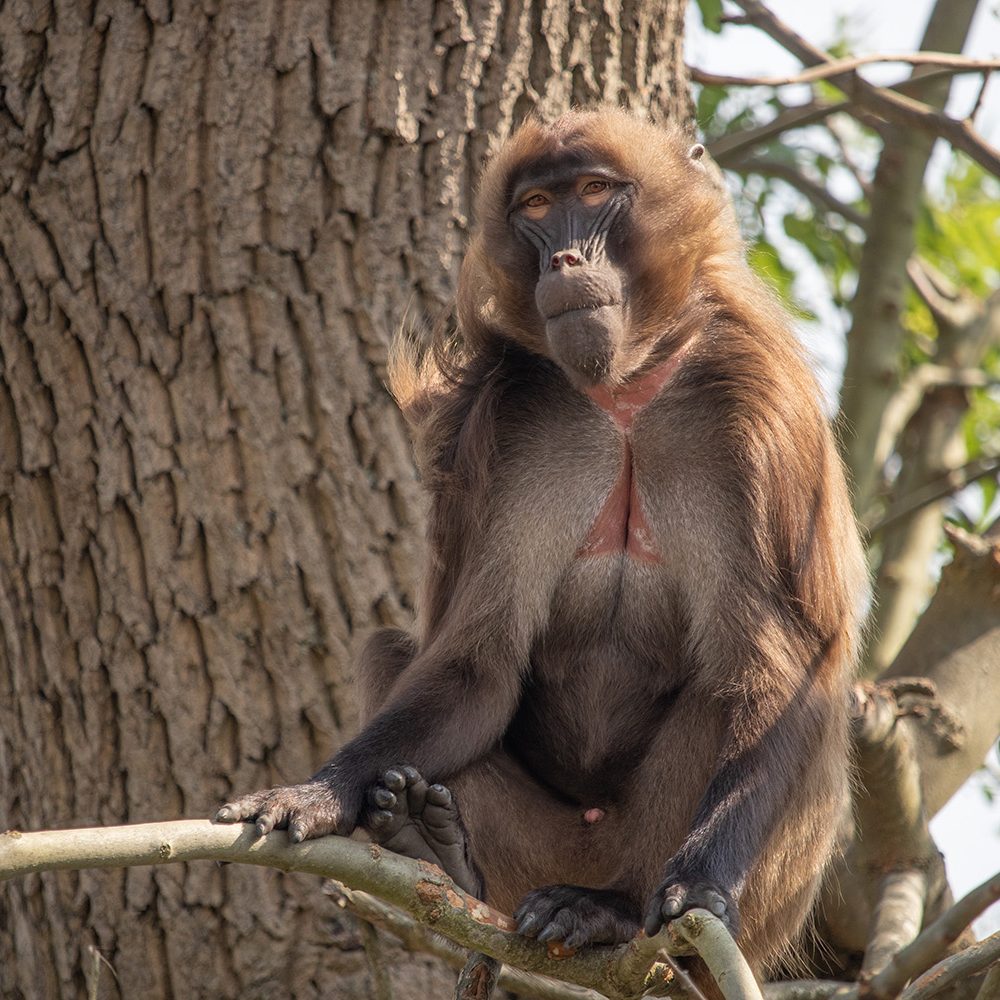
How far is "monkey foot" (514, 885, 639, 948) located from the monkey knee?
35.9 inches

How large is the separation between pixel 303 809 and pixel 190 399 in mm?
1834

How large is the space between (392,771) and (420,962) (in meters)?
1.29

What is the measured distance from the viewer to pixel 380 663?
4387mm

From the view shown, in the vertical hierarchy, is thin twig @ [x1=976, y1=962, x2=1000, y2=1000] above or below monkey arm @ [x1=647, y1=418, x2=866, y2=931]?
below

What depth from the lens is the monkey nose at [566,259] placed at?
394 cm

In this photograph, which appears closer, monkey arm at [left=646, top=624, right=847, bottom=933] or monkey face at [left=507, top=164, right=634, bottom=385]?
monkey arm at [left=646, top=624, right=847, bottom=933]

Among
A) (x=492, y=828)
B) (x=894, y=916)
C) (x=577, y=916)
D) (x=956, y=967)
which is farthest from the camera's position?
(x=894, y=916)

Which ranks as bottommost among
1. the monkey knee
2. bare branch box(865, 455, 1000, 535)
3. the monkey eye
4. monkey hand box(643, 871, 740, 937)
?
monkey hand box(643, 871, 740, 937)

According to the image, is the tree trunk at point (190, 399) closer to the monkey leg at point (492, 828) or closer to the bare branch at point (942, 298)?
the monkey leg at point (492, 828)

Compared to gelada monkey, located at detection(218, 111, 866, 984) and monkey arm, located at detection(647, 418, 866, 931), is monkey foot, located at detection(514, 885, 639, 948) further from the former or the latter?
monkey arm, located at detection(647, 418, 866, 931)

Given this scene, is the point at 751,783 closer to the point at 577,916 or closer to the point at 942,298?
the point at 577,916

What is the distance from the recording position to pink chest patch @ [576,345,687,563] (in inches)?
162

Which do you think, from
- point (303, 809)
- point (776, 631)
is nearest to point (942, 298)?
point (776, 631)

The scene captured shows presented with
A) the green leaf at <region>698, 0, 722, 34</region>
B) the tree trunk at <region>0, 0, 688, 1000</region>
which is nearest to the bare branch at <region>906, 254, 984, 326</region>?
the green leaf at <region>698, 0, 722, 34</region>
